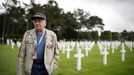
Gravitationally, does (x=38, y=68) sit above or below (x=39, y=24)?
below

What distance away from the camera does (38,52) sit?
5.58 m

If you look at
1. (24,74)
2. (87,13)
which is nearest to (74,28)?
(87,13)

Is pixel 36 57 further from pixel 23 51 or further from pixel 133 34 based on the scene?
pixel 133 34

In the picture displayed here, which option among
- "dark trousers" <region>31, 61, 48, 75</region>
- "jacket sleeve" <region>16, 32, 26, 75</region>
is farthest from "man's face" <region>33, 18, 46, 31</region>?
"dark trousers" <region>31, 61, 48, 75</region>

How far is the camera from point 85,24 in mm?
132125

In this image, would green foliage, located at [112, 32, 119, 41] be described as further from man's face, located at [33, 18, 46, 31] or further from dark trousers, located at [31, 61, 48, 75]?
dark trousers, located at [31, 61, 48, 75]

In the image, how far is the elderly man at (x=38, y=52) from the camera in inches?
220

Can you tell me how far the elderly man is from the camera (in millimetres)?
5586

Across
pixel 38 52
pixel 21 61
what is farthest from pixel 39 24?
pixel 21 61

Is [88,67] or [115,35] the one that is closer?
[88,67]

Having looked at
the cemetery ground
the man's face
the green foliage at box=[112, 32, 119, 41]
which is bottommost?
the cemetery ground

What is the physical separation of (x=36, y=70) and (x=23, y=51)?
1.35 ft

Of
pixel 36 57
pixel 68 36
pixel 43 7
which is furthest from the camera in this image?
pixel 68 36

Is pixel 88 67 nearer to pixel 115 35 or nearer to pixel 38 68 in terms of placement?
pixel 38 68
